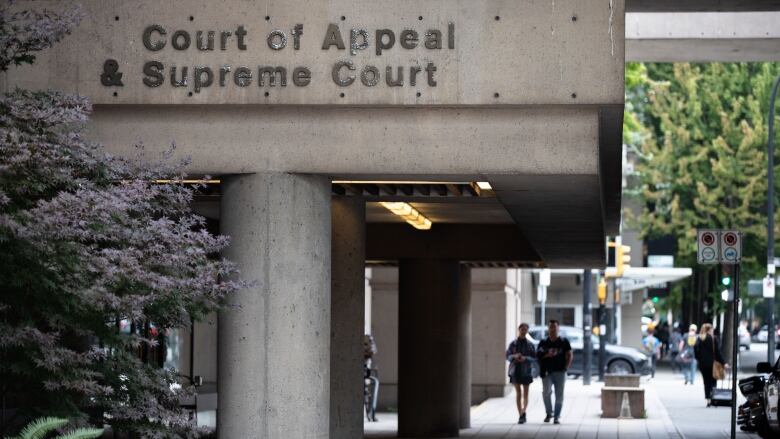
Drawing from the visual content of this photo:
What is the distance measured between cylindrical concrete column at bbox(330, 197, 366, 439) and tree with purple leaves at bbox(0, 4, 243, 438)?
4.26m

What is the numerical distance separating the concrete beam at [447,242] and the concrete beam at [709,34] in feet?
12.0

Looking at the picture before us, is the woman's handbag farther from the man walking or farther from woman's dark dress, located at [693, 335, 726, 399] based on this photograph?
the man walking

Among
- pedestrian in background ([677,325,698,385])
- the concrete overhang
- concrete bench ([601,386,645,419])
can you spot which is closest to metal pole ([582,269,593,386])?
pedestrian in background ([677,325,698,385])

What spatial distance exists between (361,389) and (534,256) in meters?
7.69

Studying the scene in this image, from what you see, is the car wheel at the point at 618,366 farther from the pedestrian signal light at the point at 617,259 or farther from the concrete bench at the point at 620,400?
the concrete bench at the point at 620,400

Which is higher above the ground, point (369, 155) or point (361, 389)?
point (369, 155)

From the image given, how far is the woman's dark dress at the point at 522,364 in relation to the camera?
2666 cm

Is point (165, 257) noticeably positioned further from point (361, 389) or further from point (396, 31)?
point (361, 389)

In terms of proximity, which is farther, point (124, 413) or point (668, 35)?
point (668, 35)

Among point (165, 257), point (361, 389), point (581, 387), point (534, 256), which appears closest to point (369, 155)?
point (165, 257)

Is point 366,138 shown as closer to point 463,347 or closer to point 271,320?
point 271,320

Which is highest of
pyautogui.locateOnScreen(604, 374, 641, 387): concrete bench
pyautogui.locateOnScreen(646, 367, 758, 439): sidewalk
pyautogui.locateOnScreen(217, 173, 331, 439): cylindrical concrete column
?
pyautogui.locateOnScreen(217, 173, 331, 439): cylindrical concrete column

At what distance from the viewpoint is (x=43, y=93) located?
1146 cm

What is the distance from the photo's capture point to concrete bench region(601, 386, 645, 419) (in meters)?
27.2
